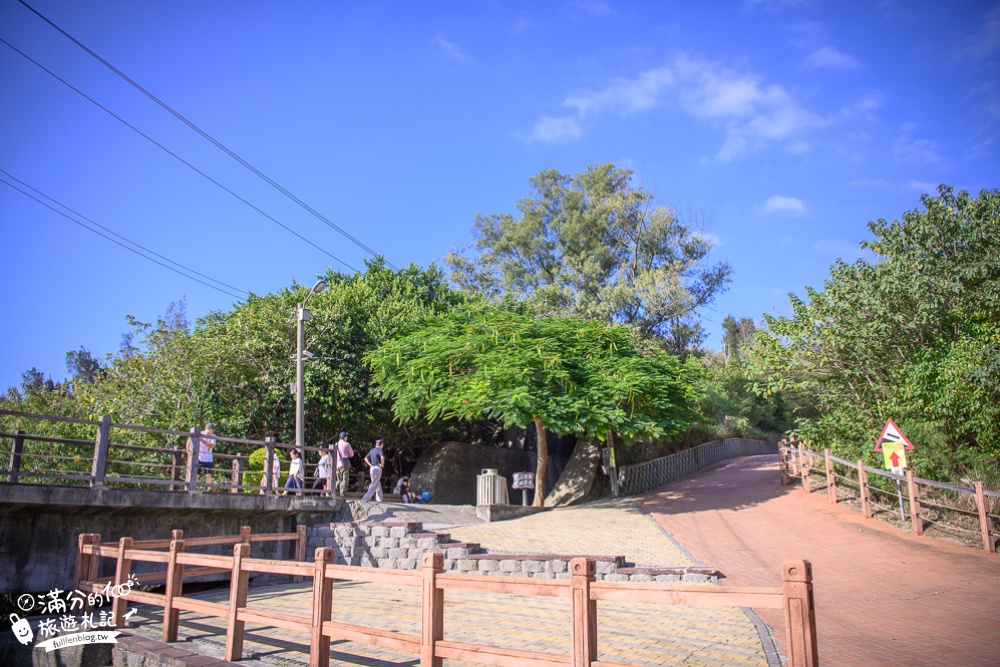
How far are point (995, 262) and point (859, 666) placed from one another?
41.5ft

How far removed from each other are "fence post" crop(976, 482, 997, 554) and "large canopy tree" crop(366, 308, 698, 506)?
7.60 metres

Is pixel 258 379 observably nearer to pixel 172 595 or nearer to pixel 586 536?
pixel 586 536

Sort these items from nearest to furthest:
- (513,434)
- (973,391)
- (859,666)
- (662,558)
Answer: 1. (859,666)
2. (662,558)
3. (973,391)
4. (513,434)

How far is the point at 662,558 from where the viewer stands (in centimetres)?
1292

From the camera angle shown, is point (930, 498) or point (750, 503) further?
point (750, 503)

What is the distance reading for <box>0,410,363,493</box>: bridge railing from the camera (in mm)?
11703

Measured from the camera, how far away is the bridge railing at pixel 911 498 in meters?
13.3

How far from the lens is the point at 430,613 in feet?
16.8

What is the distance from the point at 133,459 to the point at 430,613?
1927cm

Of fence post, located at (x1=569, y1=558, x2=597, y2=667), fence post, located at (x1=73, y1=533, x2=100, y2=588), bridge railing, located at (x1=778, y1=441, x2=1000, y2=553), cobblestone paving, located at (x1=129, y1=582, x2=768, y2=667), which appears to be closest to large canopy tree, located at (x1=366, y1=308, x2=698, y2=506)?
bridge railing, located at (x1=778, y1=441, x2=1000, y2=553)

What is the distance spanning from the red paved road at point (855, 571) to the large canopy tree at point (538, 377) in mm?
3207

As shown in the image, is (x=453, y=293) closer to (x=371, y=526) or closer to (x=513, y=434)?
(x=513, y=434)

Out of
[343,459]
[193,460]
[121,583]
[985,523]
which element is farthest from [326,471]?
[985,523]

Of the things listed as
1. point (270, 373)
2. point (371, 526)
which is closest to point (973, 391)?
point (371, 526)
